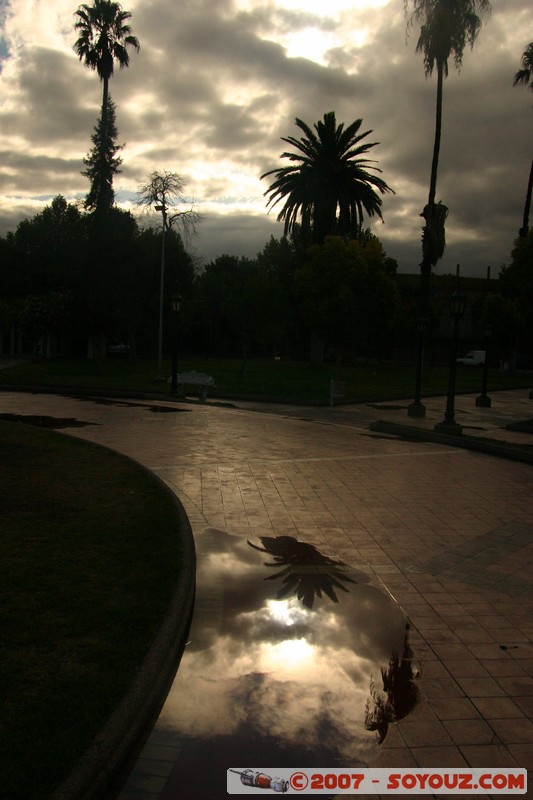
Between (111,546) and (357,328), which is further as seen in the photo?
(357,328)

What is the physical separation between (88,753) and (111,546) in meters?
3.12

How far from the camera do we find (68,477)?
8.85m

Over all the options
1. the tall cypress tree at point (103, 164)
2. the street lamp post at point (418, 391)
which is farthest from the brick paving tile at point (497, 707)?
the tall cypress tree at point (103, 164)

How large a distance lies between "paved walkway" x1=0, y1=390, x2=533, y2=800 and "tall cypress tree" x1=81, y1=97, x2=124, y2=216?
102ft

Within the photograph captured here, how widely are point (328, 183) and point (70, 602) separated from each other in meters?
37.0

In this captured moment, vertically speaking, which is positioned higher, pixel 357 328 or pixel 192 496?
pixel 357 328

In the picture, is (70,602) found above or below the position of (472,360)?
below

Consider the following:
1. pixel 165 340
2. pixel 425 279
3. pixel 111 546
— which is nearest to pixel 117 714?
A: pixel 111 546

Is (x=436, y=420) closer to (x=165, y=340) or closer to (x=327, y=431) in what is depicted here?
(x=327, y=431)

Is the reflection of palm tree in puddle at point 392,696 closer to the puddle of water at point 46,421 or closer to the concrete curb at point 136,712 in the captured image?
the concrete curb at point 136,712

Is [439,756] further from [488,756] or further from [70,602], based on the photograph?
[70,602]

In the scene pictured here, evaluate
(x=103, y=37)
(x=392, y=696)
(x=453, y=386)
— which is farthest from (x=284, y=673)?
(x=103, y=37)

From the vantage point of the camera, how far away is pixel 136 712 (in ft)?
11.2

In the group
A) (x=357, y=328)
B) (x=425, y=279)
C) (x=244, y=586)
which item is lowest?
(x=244, y=586)
